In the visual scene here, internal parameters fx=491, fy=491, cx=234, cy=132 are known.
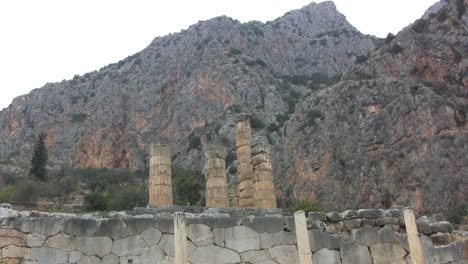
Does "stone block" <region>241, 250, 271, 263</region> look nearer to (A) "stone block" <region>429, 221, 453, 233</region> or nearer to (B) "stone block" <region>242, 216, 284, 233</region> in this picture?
(B) "stone block" <region>242, 216, 284, 233</region>

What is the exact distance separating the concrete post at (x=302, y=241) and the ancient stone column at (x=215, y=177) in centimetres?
927

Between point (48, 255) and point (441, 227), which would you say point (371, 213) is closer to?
point (441, 227)

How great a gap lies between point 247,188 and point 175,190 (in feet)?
96.7

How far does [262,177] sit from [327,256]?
8713 mm

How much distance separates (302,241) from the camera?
27.9ft

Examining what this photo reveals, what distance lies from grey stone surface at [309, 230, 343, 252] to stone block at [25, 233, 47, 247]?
5260mm

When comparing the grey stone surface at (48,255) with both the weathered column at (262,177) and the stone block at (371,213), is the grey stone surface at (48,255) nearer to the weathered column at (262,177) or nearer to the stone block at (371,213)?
the stone block at (371,213)

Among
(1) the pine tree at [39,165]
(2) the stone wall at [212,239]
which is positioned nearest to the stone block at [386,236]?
(2) the stone wall at [212,239]

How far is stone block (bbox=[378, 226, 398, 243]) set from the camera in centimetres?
1045

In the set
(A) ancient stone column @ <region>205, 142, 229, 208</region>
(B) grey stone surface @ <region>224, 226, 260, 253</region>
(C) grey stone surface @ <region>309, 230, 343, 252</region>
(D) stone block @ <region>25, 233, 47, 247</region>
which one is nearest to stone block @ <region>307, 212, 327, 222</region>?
(C) grey stone surface @ <region>309, 230, 343, 252</region>

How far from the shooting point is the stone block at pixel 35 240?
9180mm

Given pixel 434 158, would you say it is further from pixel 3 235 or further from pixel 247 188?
pixel 3 235

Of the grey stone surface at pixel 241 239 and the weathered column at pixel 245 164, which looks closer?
the grey stone surface at pixel 241 239

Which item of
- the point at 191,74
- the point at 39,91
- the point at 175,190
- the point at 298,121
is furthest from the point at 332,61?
the point at 39,91
